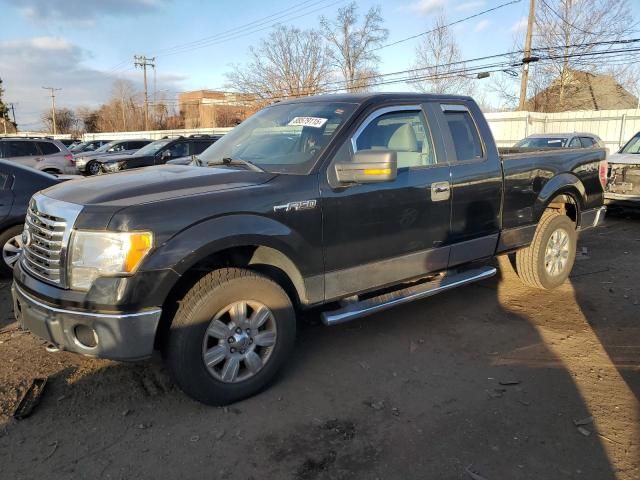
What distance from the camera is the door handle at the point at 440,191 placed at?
4.12 meters

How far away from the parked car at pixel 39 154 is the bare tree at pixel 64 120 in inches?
3474

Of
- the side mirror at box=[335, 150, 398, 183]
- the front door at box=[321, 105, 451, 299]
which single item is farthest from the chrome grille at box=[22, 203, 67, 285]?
the side mirror at box=[335, 150, 398, 183]

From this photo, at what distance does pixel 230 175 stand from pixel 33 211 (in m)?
1.31

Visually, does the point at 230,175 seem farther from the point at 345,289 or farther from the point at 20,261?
the point at 20,261

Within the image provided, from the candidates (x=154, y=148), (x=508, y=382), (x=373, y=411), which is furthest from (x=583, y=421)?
(x=154, y=148)

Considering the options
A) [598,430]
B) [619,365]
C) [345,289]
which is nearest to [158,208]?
[345,289]

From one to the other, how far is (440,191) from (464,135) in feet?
2.57

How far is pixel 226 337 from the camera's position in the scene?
319cm

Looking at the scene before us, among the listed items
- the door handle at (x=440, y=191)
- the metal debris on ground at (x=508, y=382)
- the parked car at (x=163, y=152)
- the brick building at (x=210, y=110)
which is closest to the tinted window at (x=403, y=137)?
the door handle at (x=440, y=191)

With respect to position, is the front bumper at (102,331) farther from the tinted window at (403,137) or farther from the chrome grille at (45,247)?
the tinted window at (403,137)

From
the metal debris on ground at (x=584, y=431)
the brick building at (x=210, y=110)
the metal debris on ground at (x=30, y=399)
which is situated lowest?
the metal debris on ground at (x=584, y=431)

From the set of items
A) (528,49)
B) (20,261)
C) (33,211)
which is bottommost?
(20,261)

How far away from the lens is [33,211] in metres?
3.34

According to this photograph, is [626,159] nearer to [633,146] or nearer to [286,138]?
[633,146]
